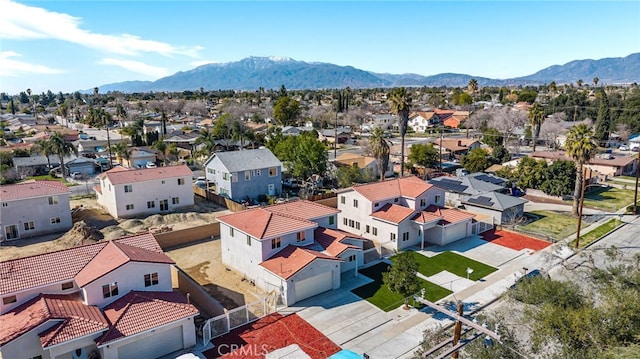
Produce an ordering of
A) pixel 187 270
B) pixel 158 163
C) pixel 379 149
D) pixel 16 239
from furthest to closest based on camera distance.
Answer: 1. pixel 158 163
2. pixel 379 149
3. pixel 16 239
4. pixel 187 270

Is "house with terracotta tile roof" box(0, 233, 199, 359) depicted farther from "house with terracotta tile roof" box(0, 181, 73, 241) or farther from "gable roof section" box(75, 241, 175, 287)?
"house with terracotta tile roof" box(0, 181, 73, 241)

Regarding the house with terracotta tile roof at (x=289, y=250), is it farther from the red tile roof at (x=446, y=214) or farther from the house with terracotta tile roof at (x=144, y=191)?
the house with terracotta tile roof at (x=144, y=191)

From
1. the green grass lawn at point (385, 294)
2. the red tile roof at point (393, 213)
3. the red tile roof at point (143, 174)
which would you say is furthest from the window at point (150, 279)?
the red tile roof at point (143, 174)

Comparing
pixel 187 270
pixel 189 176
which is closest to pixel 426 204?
pixel 187 270

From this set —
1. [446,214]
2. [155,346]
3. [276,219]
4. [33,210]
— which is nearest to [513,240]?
[446,214]

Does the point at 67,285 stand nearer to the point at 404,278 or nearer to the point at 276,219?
the point at 276,219

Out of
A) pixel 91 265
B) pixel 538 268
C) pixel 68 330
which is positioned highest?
pixel 91 265

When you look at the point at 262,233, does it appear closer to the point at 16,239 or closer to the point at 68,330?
the point at 68,330
